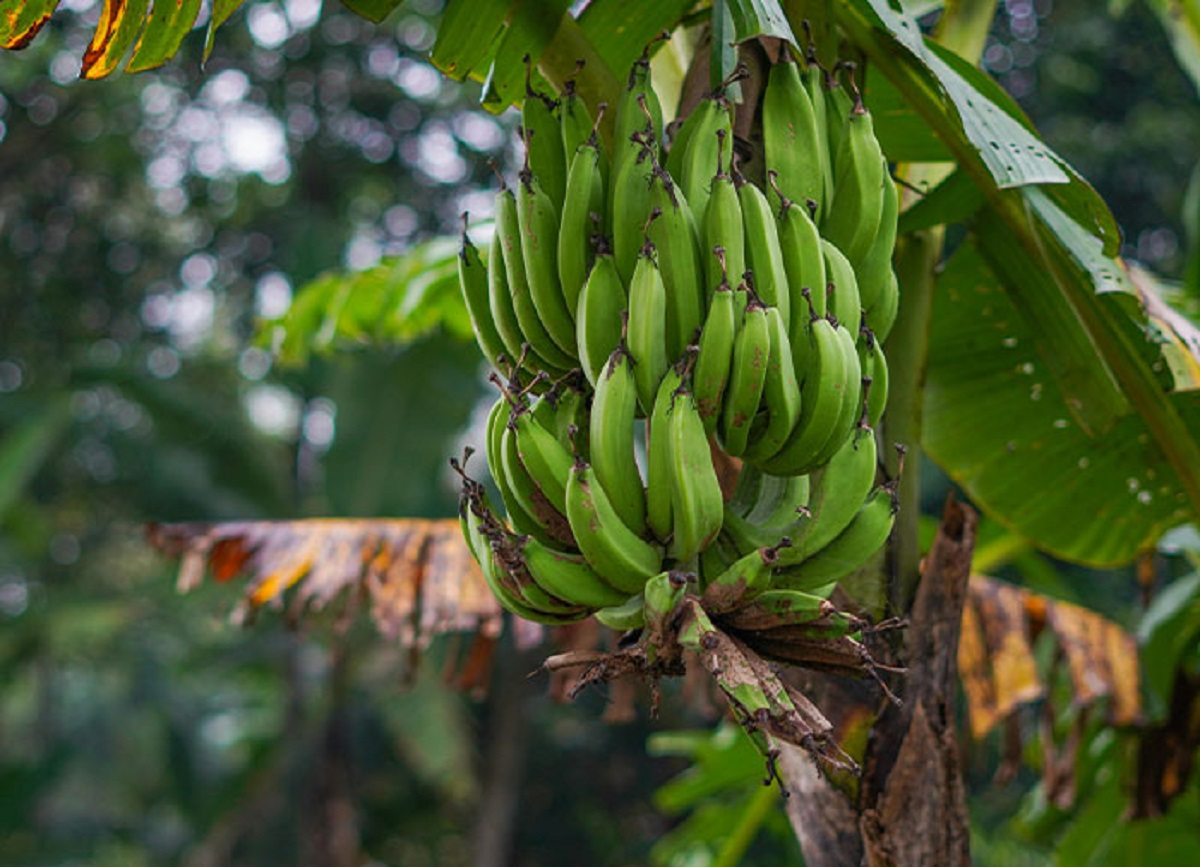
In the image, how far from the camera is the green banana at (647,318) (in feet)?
3.65

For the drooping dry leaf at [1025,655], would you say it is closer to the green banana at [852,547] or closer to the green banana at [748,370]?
the green banana at [852,547]

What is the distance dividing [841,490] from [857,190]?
34cm

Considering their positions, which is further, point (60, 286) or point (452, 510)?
point (60, 286)

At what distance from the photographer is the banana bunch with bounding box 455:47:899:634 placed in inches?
42.8

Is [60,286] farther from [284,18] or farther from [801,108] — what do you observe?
[801,108]

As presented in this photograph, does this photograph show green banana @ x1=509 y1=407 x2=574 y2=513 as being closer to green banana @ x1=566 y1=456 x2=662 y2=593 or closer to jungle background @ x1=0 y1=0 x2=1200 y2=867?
green banana @ x1=566 y1=456 x2=662 y2=593

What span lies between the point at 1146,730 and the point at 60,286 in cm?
943

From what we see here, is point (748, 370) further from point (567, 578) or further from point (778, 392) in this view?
point (567, 578)

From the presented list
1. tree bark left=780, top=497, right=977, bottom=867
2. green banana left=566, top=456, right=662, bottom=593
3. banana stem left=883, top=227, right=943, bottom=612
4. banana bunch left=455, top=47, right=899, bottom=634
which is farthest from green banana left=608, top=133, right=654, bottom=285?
tree bark left=780, top=497, right=977, bottom=867

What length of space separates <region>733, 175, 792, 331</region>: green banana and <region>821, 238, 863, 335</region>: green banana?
51mm

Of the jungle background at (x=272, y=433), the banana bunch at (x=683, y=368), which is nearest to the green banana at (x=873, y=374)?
the banana bunch at (x=683, y=368)

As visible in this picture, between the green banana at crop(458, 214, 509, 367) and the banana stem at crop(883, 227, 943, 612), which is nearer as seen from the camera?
the green banana at crop(458, 214, 509, 367)

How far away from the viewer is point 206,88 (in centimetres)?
1023

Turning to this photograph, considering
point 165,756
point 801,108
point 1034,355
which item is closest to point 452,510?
point 165,756
